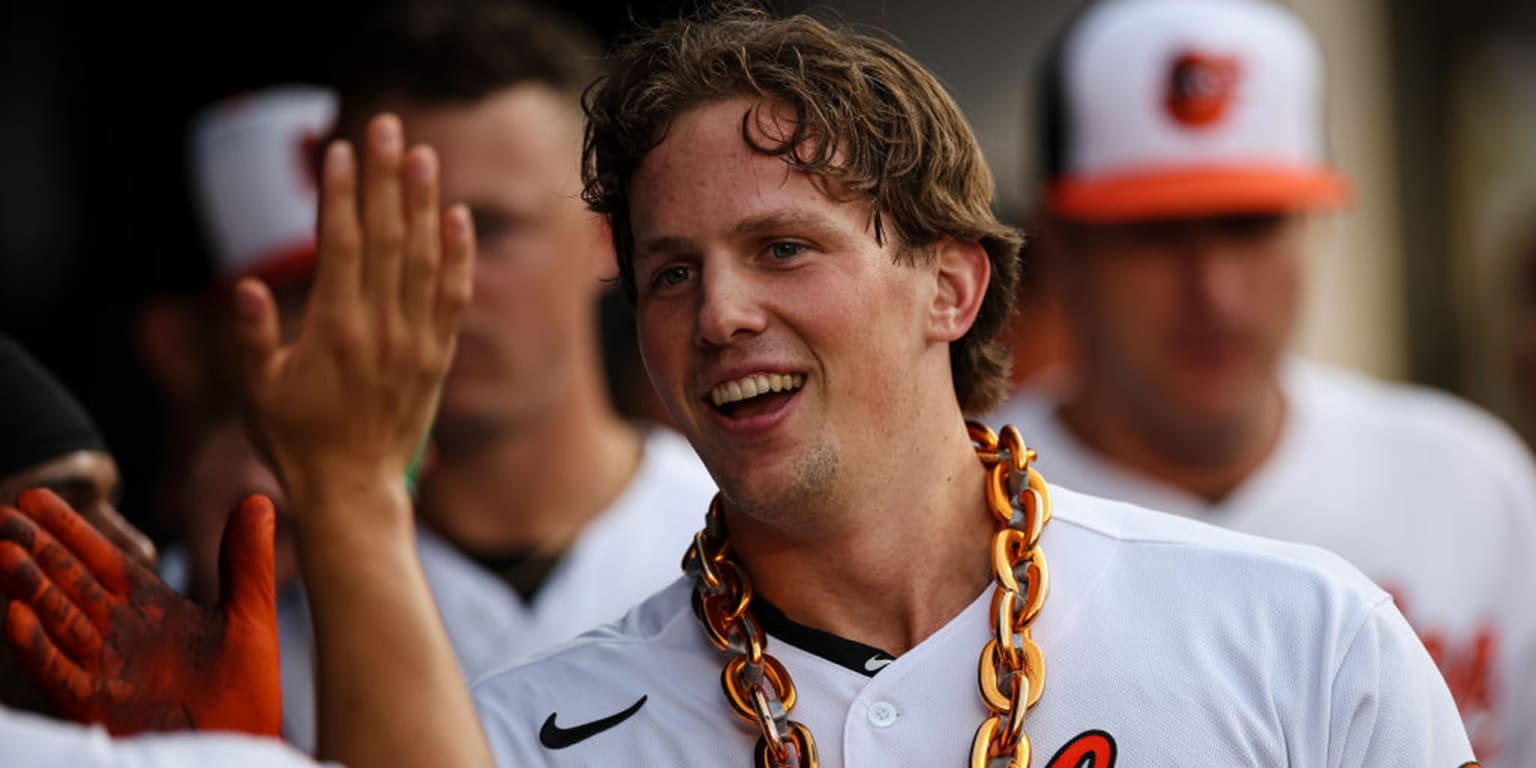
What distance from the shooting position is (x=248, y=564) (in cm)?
259

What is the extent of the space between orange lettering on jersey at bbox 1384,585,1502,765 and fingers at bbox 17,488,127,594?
2.75m

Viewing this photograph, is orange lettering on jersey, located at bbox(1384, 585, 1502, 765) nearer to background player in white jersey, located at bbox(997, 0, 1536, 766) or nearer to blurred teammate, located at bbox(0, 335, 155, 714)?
background player in white jersey, located at bbox(997, 0, 1536, 766)

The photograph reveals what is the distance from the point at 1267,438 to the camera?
15.6 feet

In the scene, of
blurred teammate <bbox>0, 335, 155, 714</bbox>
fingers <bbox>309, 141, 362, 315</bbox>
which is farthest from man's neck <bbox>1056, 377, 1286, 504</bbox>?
blurred teammate <bbox>0, 335, 155, 714</bbox>

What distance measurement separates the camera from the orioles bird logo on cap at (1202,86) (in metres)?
4.82

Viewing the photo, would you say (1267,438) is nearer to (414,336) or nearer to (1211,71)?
(1211,71)

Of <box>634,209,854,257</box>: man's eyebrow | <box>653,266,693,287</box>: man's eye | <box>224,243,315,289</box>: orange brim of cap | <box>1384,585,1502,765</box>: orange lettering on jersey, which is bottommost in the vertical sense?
<box>1384,585,1502,765</box>: orange lettering on jersey

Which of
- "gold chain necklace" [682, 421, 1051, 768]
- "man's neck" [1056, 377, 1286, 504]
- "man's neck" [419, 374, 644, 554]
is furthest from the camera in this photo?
"man's neck" [1056, 377, 1286, 504]

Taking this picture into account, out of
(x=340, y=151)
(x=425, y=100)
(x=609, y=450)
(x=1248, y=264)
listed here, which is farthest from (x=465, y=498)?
(x=1248, y=264)

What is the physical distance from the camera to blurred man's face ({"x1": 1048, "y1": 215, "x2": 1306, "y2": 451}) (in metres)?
4.60

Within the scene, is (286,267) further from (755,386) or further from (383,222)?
(755,386)

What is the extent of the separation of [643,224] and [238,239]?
260 centimetres

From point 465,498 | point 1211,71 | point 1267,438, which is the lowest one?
point 465,498

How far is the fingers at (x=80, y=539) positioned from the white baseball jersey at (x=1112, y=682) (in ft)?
1.79
